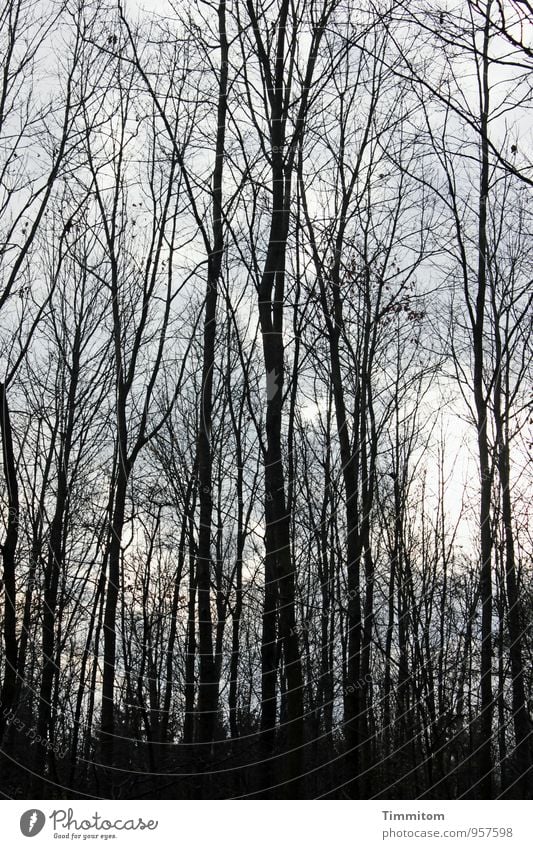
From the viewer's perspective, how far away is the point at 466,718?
7.64 meters

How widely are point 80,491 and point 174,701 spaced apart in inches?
101

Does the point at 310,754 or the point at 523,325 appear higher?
the point at 523,325

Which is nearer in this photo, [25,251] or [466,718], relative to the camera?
[25,251]

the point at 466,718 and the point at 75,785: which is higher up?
the point at 466,718

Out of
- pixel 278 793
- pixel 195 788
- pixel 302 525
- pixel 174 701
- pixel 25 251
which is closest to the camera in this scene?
pixel 278 793
